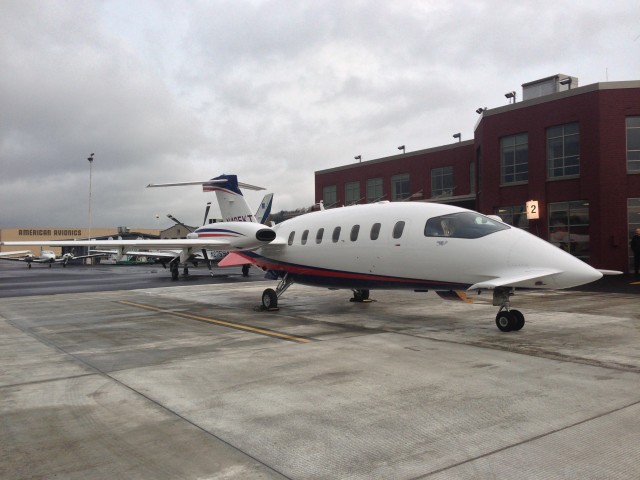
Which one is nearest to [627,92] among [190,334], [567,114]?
[567,114]

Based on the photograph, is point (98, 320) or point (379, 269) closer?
point (379, 269)

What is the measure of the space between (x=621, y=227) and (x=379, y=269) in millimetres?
18323

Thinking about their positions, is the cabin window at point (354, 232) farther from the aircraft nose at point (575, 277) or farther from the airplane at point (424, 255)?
the aircraft nose at point (575, 277)

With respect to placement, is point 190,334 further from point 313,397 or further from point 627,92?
point 627,92

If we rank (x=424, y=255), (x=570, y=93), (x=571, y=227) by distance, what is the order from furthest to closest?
(x=571, y=227)
(x=570, y=93)
(x=424, y=255)

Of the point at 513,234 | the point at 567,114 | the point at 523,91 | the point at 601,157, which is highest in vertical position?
the point at 523,91

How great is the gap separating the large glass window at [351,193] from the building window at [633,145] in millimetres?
27376

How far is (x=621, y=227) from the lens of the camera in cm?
2344

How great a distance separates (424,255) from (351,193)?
40176mm

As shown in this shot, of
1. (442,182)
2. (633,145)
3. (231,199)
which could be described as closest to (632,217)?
(633,145)

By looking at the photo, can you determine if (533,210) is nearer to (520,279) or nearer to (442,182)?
(442,182)

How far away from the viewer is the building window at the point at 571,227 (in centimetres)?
2458

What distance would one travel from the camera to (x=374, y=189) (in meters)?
47.2

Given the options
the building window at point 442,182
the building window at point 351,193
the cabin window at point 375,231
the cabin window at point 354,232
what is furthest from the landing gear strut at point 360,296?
the building window at point 351,193
